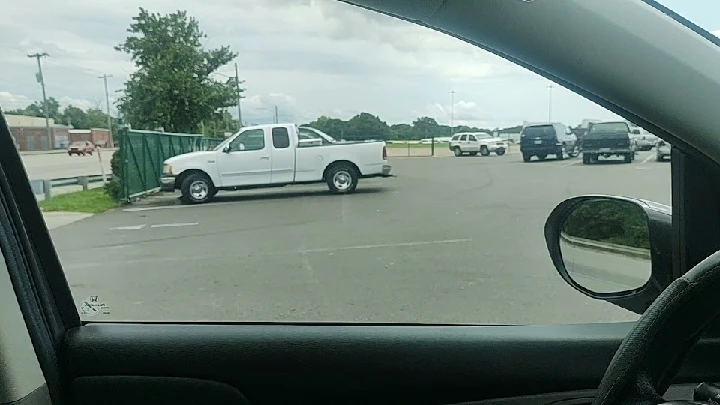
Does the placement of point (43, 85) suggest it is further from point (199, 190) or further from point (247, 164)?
point (247, 164)

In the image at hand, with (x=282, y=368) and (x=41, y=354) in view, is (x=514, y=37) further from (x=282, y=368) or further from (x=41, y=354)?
(x=41, y=354)

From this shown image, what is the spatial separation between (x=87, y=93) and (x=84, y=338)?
3.49 ft

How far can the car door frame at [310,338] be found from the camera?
97.0 inches

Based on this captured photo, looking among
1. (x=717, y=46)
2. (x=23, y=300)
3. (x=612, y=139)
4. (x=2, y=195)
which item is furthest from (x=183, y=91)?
(x=717, y=46)

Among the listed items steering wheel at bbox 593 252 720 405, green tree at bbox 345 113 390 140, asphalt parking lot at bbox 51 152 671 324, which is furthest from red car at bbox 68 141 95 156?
steering wheel at bbox 593 252 720 405

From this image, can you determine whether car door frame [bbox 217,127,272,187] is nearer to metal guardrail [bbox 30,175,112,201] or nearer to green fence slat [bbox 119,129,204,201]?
green fence slat [bbox 119,129,204,201]

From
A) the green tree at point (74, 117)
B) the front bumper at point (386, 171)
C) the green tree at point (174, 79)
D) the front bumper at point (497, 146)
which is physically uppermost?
the green tree at point (174, 79)

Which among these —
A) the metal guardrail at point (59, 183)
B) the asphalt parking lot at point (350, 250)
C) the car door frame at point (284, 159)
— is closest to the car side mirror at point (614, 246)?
the asphalt parking lot at point (350, 250)

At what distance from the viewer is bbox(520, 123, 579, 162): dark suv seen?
287 centimetres

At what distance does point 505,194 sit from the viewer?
332 centimetres

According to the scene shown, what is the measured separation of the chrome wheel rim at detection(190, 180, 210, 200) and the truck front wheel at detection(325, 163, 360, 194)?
0.53m

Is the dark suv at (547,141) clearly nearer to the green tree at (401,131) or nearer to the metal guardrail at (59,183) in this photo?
the green tree at (401,131)

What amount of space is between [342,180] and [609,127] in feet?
4.22

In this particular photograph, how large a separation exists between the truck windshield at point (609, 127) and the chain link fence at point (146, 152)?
1614 millimetres
